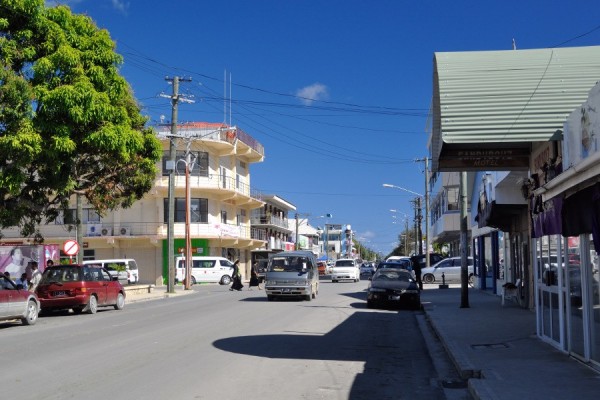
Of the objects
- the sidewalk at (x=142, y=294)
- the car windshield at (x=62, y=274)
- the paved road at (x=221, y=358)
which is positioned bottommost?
the sidewalk at (x=142, y=294)

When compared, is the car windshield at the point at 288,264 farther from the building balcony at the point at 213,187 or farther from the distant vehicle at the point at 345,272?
the building balcony at the point at 213,187

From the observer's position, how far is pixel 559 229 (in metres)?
10.5

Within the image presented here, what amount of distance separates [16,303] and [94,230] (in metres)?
36.7

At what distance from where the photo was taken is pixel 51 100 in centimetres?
1877

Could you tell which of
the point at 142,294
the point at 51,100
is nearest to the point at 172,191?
the point at 142,294

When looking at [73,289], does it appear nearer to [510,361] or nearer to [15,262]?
[15,262]

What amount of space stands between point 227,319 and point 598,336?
11.1 metres

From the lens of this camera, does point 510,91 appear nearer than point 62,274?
Yes

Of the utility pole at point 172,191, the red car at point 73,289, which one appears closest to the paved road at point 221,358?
the red car at point 73,289

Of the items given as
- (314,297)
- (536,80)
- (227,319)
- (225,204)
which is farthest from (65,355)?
(225,204)

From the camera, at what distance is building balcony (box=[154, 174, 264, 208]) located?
2066 inches

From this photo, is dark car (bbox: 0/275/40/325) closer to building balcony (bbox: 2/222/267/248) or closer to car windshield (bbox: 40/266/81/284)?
car windshield (bbox: 40/266/81/284)

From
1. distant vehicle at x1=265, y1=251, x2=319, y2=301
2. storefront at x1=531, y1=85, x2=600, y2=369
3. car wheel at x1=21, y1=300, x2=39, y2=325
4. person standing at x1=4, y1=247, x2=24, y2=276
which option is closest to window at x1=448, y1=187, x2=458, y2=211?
distant vehicle at x1=265, y1=251, x2=319, y2=301

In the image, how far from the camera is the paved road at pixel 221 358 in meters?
8.70
